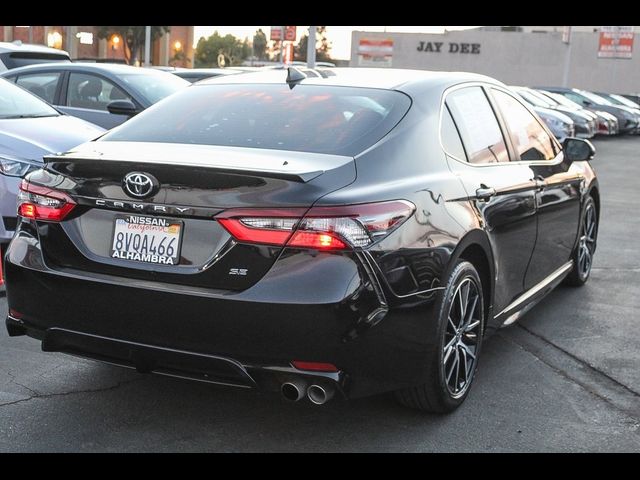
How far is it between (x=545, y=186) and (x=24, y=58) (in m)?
10.9

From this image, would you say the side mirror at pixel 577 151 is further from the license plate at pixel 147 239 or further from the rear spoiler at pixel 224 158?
the license plate at pixel 147 239

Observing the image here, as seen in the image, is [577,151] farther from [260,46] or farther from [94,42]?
[260,46]

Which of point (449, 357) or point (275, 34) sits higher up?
point (275, 34)

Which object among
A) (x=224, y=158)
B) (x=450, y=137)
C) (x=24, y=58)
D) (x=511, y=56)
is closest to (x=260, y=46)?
(x=511, y=56)

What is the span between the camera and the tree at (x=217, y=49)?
12456cm

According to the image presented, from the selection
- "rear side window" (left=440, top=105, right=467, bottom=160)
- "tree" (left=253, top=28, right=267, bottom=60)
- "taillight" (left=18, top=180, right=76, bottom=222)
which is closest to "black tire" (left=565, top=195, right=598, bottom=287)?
"rear side window" (left=440, top=105, right=467, bottom=160)

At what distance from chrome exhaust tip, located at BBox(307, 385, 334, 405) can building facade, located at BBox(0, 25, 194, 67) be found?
50.5 meters

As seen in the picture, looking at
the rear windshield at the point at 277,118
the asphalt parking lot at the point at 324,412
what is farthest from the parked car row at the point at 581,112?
the rear windshield at the point at 277,118

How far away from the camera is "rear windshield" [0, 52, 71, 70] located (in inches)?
560

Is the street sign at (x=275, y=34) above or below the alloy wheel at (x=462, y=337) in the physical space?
above

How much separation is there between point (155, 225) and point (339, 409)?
4.29ft

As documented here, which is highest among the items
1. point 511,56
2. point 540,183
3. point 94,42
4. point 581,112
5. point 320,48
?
point 540,183

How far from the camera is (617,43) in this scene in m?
52.9
